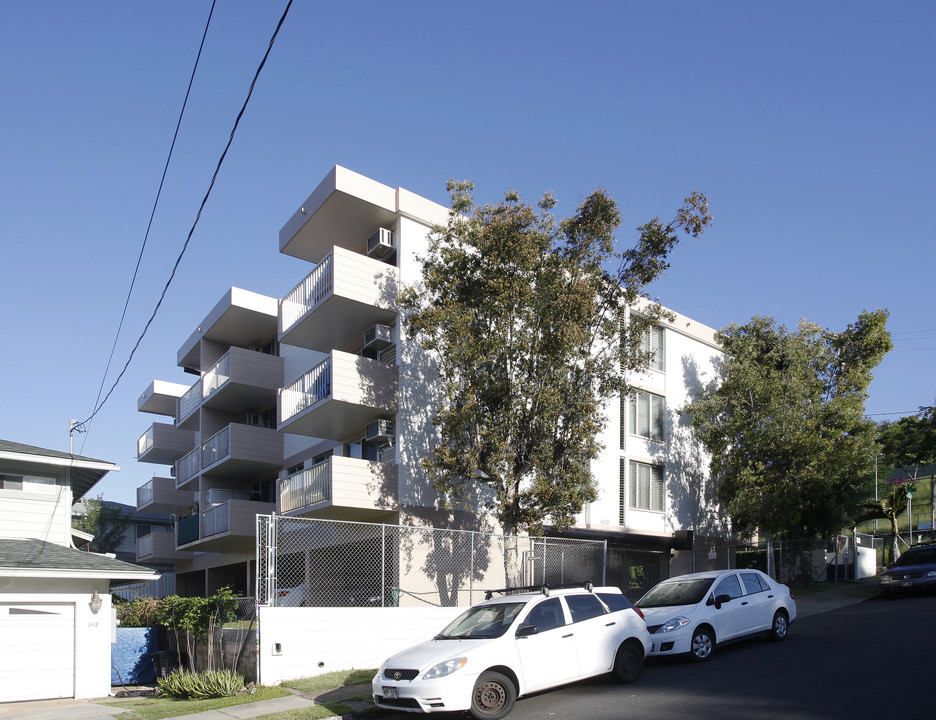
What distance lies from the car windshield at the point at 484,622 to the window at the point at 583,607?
0.80 m

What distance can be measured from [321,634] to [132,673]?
26.2 ft

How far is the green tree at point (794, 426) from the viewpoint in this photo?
78.0 ft

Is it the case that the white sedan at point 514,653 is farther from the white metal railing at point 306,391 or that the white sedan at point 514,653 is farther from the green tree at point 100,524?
the green tree at point 100,524

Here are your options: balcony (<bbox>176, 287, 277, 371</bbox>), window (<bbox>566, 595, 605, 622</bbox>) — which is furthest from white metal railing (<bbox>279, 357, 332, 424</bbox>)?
window (<bbox>566, 595, 605, 622</bbox>)

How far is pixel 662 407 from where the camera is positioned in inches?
1080

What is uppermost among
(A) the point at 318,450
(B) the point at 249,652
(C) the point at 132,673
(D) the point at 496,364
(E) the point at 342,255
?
(E) the point at 342,255

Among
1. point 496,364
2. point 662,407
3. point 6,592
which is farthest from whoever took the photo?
point 662,407

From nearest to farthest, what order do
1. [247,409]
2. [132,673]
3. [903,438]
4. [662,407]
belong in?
[132,673]
[662,407]
[247,409]
[903,438]

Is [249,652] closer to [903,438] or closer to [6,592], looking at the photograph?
[6,592]

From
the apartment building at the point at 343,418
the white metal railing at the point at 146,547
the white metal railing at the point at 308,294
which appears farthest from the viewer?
the white metal railing at the point at 146,547

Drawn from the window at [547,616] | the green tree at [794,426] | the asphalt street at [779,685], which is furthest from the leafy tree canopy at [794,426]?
the window at [547,616]

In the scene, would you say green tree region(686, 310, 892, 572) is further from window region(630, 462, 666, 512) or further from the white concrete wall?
the white concrete wall

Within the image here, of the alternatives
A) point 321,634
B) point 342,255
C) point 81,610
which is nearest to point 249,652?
point 321,634

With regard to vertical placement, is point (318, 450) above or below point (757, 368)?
below
